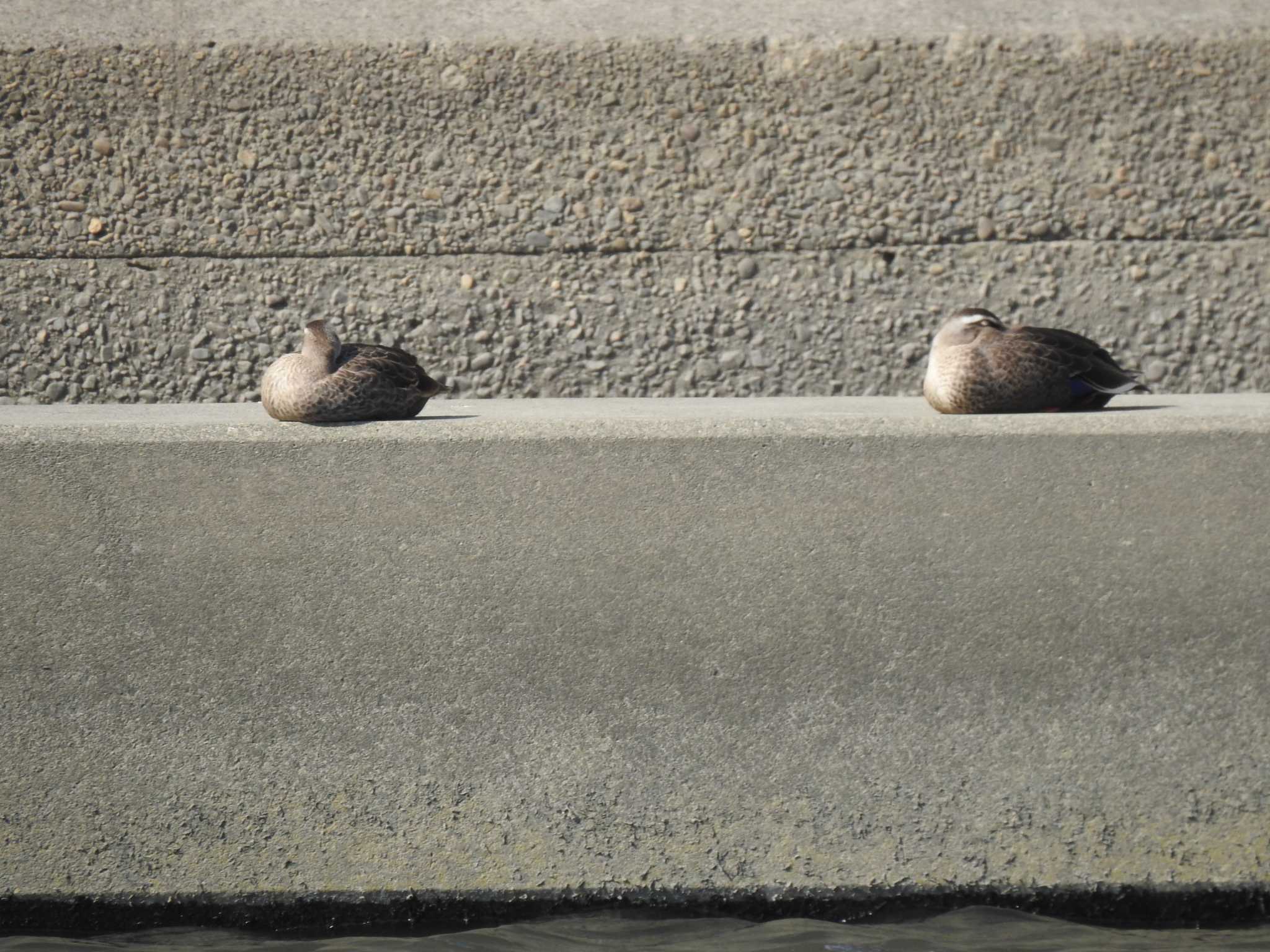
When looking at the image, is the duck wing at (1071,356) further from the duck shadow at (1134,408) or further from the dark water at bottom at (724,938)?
the dark water at bottom at (724,938)

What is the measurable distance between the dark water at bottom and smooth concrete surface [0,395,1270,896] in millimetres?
137

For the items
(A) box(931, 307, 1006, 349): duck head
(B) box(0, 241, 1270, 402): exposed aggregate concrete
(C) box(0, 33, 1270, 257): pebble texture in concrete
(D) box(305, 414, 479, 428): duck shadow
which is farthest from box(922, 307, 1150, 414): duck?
(D) box(305, 414, 479, 428): duck shadow

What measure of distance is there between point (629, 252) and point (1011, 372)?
187 cm

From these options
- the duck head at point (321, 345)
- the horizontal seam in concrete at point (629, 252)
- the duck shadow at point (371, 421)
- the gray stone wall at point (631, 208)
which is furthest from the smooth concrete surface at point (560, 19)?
the duck shadow at point (371, 421)

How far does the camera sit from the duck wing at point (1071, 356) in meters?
3.61

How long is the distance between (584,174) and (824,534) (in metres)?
2.29

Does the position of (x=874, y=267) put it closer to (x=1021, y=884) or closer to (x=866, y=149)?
(x=866, y=149)

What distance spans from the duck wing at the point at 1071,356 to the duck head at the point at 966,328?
0.06 m

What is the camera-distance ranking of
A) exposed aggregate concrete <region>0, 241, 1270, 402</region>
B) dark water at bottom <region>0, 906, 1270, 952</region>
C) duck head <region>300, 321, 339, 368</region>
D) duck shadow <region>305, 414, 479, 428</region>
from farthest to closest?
exposed aggregate concrete <region>0, 241, 1270, 402</region>
duck head <region>300, 321, 339, 368</region>
duck shadow <region>305, 414, 479, 428</region>
dark water at bottom <region>0, 906, 1270, 952</region>

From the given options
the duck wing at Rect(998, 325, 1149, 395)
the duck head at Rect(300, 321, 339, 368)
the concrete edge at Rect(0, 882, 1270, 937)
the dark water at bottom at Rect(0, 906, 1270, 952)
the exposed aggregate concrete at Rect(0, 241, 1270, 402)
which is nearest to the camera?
the dark water at bottom at Rect(0, 906, 1270, 952)

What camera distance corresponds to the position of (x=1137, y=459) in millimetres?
3238

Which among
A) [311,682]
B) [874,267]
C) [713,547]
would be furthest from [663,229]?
[311,682]

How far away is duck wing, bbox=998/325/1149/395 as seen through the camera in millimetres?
3613

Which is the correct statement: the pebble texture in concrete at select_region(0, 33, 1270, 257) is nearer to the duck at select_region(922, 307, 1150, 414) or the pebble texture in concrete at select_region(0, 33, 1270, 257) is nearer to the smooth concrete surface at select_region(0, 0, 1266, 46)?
the smooth concrete surface at select_region(0, 0, 1266, 46)
